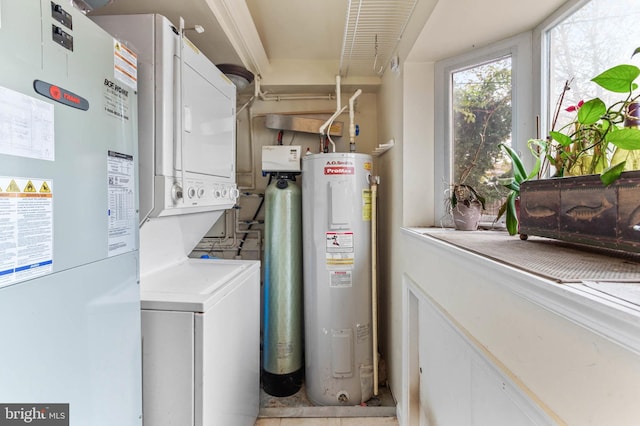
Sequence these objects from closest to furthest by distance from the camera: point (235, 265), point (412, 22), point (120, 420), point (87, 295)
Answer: point (87, 295) < point (120, 420) < point (412, 22) < point (235, 265)

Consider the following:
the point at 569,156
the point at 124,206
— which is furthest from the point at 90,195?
the point at 569,156

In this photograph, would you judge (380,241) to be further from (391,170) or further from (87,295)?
(87,295)

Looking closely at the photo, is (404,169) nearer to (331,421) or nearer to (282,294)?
(282,294)

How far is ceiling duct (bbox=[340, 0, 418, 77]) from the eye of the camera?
4.36 feet

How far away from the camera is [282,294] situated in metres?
1.90

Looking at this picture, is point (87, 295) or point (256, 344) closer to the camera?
point (87, 295)

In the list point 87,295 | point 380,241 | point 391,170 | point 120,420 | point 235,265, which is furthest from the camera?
point 380,241

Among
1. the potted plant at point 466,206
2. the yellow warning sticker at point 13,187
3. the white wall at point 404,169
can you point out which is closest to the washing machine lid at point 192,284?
the yellow warning sticker at point 13,187

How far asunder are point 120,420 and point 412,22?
2.00m

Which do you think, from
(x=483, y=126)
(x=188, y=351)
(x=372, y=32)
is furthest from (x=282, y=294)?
(x=372, y=32)

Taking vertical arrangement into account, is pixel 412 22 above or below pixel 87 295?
above

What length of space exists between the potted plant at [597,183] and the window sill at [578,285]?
0.22ft

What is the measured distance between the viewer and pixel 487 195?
4.71ft

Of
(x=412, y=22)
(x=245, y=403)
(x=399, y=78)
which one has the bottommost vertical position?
(x=245, y=403)
